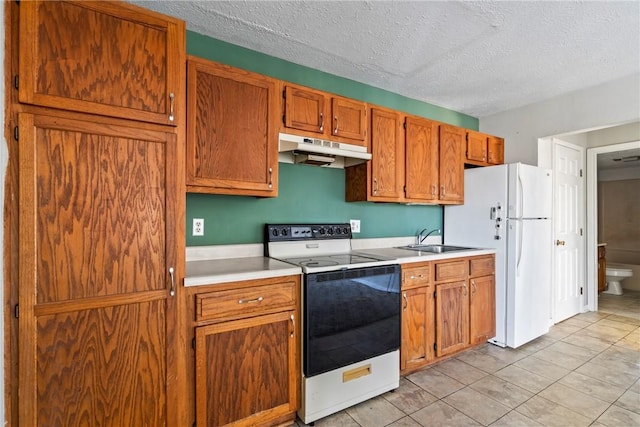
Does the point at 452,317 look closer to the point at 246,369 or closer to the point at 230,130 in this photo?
the point at 246,369

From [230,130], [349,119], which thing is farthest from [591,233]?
[230,130]

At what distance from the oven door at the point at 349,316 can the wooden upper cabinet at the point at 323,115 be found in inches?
39.0

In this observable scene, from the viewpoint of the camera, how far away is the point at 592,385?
2.20 m

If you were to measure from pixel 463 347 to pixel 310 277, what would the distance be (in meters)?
1.76

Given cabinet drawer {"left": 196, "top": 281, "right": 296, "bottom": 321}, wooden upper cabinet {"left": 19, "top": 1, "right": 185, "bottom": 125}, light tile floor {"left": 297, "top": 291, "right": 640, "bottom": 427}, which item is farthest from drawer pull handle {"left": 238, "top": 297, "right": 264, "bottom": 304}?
wooden upper cabinet {"left": 19, "top": 1, "right": 185, "bottom": 125}

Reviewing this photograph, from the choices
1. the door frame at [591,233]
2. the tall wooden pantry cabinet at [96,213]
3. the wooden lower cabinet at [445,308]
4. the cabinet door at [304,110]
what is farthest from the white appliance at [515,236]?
the tall wooden pantry cabinet at [96,213]

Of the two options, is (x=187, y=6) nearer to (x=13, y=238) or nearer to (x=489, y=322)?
(x=13, y=238)

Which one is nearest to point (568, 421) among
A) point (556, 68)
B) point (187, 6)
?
point (556, 68)

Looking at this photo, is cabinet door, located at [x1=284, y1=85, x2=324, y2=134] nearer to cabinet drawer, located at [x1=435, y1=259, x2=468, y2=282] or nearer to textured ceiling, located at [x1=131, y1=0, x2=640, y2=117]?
textured ceiling, located at [x1=131, y1=0, x2=640, y2=117]

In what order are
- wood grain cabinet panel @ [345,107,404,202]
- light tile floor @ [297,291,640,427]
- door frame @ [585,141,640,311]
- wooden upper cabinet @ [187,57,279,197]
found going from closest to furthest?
wooden upper cabinet @ [187,57,279,197] → light tile floor @ [297,291,640,427] → wood grain cabinet panel @ [345,107,404,202] → door frame @ [585,141,640,311]

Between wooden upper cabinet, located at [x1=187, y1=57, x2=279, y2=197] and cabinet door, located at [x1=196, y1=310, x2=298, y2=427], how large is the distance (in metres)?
0.79

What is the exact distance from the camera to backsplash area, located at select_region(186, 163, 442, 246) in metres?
2.10

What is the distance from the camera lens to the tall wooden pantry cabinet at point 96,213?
3.83ft

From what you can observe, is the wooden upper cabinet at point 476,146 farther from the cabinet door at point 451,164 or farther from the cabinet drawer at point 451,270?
the cabinet drawer at point 451,270
